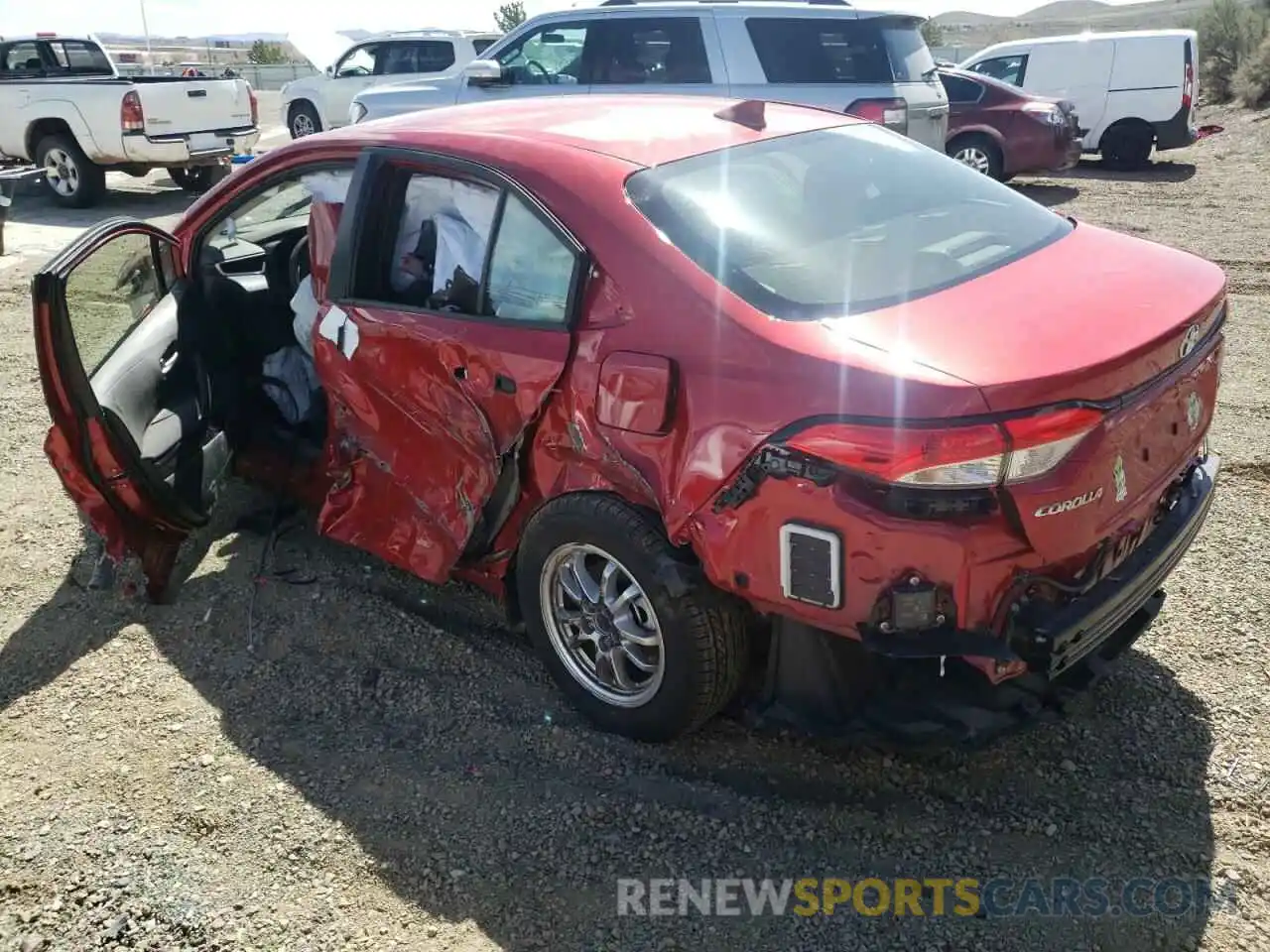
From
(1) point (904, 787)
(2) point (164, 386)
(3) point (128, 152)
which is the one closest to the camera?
(1) point (904, 787)

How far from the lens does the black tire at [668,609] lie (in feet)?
8.93

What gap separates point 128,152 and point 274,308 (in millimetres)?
8765

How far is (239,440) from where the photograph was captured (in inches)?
164

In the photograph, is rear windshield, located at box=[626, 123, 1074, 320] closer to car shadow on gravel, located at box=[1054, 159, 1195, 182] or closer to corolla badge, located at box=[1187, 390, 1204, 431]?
corolla badge, located at box=[1187, 390, 1204, 431]

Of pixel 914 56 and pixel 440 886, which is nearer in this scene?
pixel 440 886

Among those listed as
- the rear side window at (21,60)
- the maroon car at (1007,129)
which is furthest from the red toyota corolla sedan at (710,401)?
the rear side window at (21,60)

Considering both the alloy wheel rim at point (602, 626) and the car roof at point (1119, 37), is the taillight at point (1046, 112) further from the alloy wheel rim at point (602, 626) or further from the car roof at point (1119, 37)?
the alloy wheel rim at point (602, 626)

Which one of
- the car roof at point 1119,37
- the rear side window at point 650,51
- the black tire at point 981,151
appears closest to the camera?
Answer: the rear side window at point 650,51

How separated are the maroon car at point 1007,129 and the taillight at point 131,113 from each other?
9.10 metres

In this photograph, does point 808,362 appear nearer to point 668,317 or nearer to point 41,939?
point 668,317

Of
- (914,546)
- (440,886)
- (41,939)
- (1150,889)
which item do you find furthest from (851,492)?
(41,939)

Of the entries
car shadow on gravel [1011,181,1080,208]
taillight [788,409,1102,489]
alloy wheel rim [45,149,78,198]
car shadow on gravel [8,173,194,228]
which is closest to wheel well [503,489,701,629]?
taillight [788,409,1102,489]

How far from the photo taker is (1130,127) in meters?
14.2

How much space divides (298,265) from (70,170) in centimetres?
955
